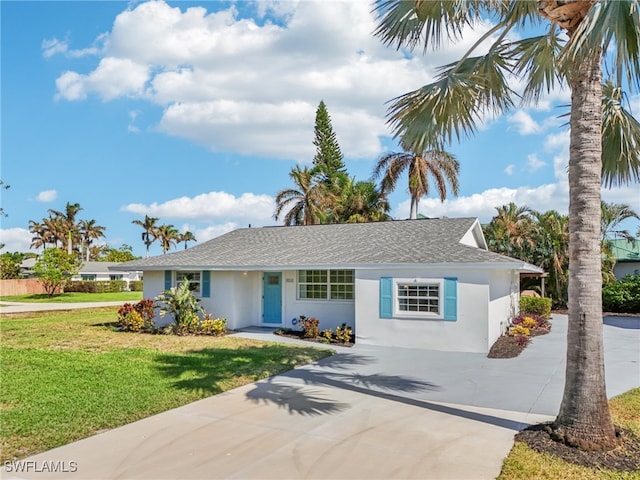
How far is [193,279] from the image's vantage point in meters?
17.9

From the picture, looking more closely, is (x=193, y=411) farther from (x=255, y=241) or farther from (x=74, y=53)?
(x=255, y=241)

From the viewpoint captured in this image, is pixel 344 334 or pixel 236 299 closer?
pixel 344 334

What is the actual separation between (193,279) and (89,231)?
70377 mm

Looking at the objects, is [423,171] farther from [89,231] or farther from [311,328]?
[89,231]

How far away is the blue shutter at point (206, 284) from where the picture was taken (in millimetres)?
17216

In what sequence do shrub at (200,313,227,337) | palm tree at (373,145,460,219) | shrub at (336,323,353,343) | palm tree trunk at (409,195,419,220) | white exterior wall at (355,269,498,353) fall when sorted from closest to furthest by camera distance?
white exterior wall at (355,269,498,353), shrub at (336,323,353,343), shrub at (200,313,227,337), palm tree at (373,145,460,219), palm tree trunk at (409,195,419,220)


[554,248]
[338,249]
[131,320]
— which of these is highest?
[554,248]

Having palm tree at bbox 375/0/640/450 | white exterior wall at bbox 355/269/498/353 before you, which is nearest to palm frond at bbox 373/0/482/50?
palm tree at bbox 375/0/640/450

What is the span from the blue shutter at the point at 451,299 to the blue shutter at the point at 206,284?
8876mm

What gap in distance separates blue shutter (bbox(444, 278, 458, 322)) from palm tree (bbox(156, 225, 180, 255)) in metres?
66.8

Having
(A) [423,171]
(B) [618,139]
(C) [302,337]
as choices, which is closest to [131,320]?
(C) [302,337]

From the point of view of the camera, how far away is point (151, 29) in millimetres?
11453

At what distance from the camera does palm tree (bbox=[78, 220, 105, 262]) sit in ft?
255

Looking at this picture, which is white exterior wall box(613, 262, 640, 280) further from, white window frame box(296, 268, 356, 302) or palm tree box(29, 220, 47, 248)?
palm tree box(29, 220, 47, 248)
